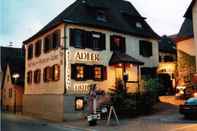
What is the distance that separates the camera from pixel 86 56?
24109 millimetres

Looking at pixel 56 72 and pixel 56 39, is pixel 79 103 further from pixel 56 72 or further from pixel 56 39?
pixel 56 39

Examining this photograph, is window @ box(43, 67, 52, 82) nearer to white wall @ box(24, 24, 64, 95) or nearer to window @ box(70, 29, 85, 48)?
white wall @ box(24, 24, 64, 95)

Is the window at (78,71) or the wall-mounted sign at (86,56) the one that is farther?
the wall-mounted sign at (86,56)

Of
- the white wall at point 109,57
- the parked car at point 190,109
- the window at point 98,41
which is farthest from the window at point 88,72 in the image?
the parked car at point 190,109

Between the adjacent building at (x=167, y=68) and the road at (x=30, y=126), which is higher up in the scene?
the adjacent building at (x=167, y=68)

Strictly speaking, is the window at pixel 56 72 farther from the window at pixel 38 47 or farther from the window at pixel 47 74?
the window at pixel 38 47

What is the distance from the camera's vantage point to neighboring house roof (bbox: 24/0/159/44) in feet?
81.2

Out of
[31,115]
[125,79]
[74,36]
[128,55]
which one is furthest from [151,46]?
[31,115]

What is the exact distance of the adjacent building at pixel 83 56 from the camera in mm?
23234

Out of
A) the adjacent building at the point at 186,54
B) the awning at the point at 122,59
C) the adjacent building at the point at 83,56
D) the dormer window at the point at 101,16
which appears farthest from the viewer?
the adjacent building at the point at 186,54

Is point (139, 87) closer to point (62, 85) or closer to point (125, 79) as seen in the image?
point (125, 79)

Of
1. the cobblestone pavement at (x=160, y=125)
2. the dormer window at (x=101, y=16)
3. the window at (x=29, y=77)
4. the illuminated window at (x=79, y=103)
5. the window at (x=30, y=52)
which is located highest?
the dormer window at (x=101, y=16)

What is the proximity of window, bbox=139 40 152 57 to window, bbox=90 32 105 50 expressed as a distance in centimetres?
500

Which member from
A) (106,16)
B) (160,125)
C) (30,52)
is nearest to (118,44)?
(106,16)
